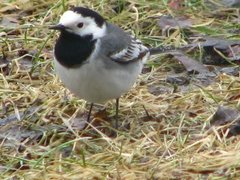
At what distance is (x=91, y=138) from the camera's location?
5578 mm

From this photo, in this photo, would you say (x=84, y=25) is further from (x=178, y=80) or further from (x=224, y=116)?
(x=178, y=80)

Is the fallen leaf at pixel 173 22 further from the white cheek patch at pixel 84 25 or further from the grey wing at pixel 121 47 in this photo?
the white cheek patch at pixel 84 25

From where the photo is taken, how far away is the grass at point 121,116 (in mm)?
5062

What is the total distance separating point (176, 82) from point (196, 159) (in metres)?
1.42

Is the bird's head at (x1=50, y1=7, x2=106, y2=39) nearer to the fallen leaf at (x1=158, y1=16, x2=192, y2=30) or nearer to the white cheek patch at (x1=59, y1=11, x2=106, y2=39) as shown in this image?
the white cheek patch at (x1=59, y1=11, x2=106, y2=39)

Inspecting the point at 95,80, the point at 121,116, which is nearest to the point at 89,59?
the point at 95,80

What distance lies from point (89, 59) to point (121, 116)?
0.72 m

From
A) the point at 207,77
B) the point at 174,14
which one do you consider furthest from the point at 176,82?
the point at 174,14

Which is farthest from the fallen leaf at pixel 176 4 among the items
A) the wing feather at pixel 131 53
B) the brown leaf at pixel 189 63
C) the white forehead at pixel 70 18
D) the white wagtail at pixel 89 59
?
the white forehead at pixel 70 18

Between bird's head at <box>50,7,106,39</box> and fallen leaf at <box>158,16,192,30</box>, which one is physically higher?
bird's head at <box>50,7,106,39</box>

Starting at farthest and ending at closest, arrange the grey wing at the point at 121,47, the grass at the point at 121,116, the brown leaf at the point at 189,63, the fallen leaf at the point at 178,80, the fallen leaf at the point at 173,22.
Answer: the fallen leaf at the point at 173,22 → the brown leaf at the point at 189,63 → the fallen leaf at the point at 178,80 → the grey wing at the point at 121,47 → the grass at the point at 121,116

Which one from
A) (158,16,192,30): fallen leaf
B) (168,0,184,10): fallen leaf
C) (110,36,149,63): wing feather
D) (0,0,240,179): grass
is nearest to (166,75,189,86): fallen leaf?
(0,0,240,179): grass

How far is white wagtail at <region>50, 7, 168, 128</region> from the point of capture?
5383 millimetres

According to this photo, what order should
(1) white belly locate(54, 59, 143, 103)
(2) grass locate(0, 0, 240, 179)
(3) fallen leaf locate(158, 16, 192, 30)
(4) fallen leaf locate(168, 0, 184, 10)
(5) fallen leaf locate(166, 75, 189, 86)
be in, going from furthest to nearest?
(4) fallen leaf locate(168, 0, 184, 10), (3) fallen leaf locate(158, 16, 192, 30), (5) fallen leaf locate(166, 75, 189, 86), (1) white belly locate(54, 59, 143, 103), (2) grass locate(0, 0, 240, 179)
